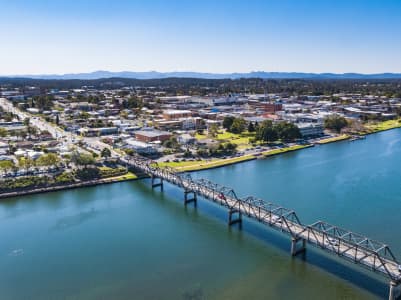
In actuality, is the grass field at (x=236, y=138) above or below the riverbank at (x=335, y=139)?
above

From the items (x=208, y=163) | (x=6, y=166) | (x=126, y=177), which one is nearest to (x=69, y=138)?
(x=6, y=166)

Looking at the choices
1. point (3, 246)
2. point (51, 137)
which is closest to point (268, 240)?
point (3, 246)

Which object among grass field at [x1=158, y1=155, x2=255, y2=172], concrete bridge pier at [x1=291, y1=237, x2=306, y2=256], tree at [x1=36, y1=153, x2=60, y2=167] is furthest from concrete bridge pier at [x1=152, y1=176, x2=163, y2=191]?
concrete bridge pier at [x1=291, y1=237, x2=306, y2=256]

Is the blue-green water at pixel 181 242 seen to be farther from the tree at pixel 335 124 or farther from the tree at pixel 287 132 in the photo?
the tree at pixel 335 124

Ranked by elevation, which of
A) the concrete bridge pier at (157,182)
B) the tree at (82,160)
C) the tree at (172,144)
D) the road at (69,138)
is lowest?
the concrete bridge pier at (157,182)

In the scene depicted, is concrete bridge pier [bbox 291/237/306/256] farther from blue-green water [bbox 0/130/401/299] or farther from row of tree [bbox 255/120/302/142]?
row of tree [bbox 255/120/302/142]

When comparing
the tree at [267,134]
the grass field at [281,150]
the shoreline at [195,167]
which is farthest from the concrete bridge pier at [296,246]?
the tree at [267,134]
